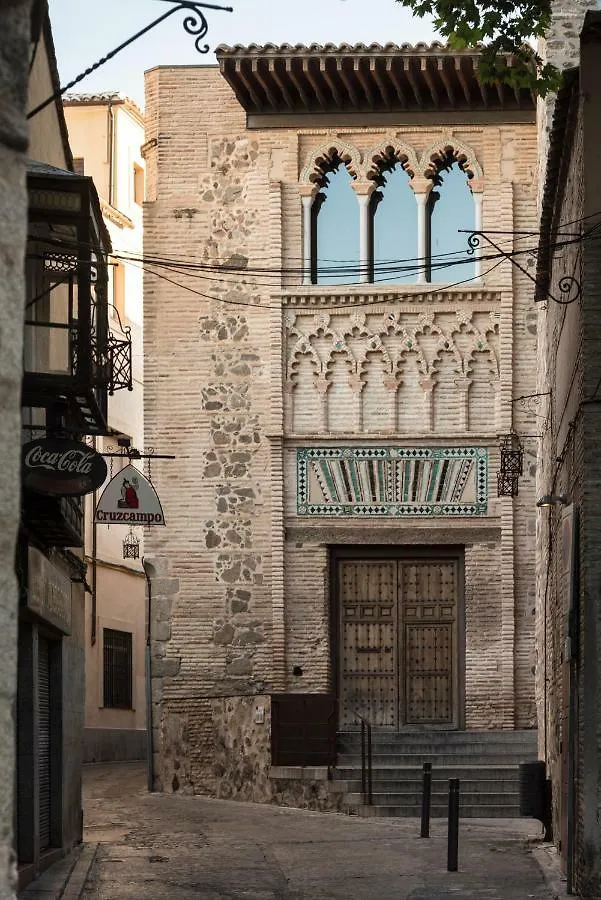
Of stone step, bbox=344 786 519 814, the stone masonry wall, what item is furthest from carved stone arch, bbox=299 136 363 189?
the stone masonry wall

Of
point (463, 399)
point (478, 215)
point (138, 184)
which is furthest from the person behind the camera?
point (138, 184)

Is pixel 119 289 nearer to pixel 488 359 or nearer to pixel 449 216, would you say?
pixel 449 216

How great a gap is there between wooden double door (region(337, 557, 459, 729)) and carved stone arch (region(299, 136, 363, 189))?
6045 mm

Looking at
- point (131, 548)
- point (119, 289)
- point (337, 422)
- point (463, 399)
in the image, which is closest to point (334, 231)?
point (337, 422)

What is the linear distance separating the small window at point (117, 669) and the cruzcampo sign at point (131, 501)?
47.0 feet

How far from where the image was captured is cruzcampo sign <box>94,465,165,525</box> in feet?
73.5

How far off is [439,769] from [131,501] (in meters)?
5.56

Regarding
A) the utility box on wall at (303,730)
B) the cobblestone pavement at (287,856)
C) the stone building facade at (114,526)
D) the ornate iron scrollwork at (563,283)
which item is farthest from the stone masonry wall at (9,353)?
the stone building facade at (114,526)

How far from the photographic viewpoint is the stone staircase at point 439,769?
22.1 metres

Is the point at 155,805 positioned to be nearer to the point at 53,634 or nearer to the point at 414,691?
the point at 414,691

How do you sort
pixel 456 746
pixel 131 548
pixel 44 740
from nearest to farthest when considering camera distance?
pixel 44 740, pixel 456 746, pixel 131 548

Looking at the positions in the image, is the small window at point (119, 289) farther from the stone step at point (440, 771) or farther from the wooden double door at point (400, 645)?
the stone step at point (440, 771)

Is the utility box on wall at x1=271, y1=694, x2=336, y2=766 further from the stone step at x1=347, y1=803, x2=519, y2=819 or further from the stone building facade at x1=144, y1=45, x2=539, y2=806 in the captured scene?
the stone step at x1=347, y1=803, x2=519, y2=819

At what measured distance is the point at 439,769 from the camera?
75.5 feet
